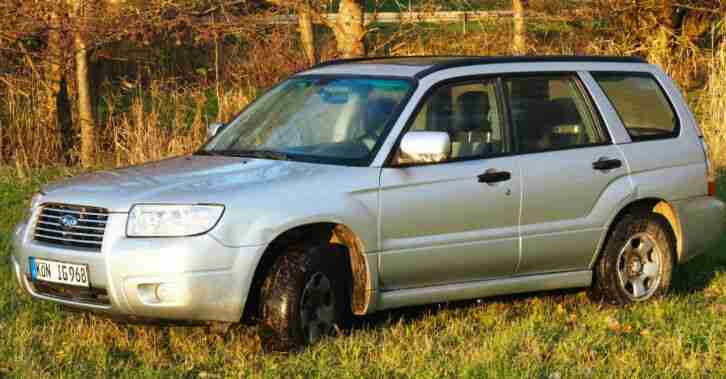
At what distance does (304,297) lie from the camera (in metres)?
6.93

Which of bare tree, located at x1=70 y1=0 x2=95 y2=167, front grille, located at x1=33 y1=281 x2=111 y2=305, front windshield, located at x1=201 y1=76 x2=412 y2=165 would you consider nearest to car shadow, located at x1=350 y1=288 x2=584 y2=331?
front windshield, located at x1=201 y1=76 x2=412 y2=165

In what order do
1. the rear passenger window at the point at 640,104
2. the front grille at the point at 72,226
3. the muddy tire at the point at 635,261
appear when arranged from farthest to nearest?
the rear passenger window at the point at 640,104 → the muddy tire at the point at 635,261 → the front grille at the point at 72,226

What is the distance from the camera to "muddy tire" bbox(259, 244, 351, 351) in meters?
6.79

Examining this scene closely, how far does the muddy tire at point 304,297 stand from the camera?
22.3 ft

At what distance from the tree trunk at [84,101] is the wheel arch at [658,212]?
33.2ft

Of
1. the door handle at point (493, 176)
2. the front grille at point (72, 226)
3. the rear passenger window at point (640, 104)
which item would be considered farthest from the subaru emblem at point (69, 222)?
the rear passenger window at point (640, 104)

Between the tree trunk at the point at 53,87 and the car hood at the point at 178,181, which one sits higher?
the car hood at the point at 178,181

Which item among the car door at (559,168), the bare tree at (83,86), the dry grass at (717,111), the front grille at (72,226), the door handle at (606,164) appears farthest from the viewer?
the bare tree at (83,86)

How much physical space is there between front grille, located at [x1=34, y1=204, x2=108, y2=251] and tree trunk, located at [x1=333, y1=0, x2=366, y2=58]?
1007 centimetres

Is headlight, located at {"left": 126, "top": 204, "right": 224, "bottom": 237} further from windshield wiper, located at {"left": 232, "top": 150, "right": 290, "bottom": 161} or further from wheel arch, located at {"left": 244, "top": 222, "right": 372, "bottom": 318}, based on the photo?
windshield wiper, located at {"left": 232, "top": 150, "right": 290, "bottom": 161}

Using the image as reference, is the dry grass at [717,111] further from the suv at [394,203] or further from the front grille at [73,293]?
the front grille at [73,293]

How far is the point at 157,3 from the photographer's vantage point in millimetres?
17297

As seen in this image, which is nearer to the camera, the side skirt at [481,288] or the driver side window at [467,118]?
the side skirt at [481,288]

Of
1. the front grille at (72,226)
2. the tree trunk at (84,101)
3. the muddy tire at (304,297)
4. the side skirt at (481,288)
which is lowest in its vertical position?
the tree trunk at (84,101)
